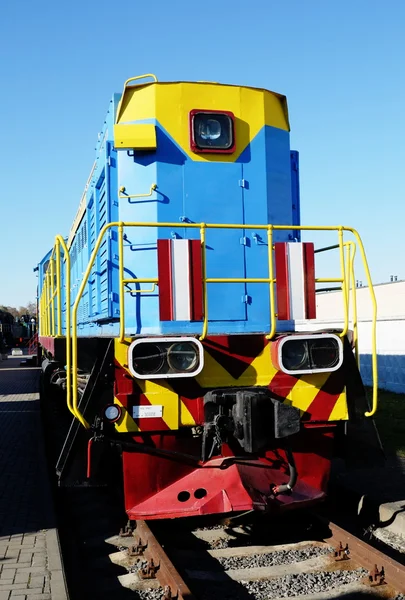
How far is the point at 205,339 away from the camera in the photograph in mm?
4391

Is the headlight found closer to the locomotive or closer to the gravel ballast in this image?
the locomotive

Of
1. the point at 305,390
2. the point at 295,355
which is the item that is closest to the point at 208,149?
the point at 295,355

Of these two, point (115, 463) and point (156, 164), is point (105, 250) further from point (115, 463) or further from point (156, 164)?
point (115, 463)

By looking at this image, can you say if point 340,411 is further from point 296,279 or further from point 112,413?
point 112,413

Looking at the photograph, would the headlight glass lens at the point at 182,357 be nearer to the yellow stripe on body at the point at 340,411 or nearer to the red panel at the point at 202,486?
the red panel at the point at 202,486

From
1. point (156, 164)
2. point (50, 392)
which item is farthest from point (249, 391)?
point (50, 392)

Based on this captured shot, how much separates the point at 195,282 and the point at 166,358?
584 mm

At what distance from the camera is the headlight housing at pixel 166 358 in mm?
4207

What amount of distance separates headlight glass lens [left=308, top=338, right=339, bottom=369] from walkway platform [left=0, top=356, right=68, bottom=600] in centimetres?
228

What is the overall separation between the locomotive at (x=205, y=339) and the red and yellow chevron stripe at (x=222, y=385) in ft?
0.03

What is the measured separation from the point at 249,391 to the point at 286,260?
1.03 m

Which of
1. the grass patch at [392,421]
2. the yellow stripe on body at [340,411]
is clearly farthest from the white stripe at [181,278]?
the grass patch at [392,421]

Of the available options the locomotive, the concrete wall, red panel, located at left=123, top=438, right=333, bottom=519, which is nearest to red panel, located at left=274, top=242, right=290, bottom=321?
the locomotive

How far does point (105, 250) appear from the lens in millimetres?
5934
